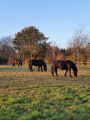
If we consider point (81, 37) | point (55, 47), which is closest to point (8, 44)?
point (55, 47)

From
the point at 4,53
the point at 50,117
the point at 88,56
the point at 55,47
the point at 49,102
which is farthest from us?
the point at 4,53

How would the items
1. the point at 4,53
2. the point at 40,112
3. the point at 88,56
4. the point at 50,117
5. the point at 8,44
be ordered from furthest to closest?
1. the point at 8,44
2. the point at 4,53
3. the point at 88,56
4. the point at 40,112
5. the point at 50,117

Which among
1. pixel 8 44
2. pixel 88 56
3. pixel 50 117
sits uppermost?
pixel 8 44

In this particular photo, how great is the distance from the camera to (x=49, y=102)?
13.0ft

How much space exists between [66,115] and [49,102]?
1013 mm

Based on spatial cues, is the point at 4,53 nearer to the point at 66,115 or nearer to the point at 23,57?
the point at 23,57

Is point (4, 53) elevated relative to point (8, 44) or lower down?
lower down

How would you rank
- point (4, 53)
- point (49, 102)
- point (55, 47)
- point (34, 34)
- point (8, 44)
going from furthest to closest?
point (8, 44) < point (4, 53) < point (34, 34) < point (55, 47) < point (49, 102)

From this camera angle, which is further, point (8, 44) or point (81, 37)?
point (8, 44)

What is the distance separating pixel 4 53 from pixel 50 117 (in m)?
45.4

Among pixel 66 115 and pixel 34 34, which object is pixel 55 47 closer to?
pixel 34 34

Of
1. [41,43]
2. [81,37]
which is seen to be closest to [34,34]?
[41,43]

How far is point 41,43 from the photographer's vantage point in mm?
40562

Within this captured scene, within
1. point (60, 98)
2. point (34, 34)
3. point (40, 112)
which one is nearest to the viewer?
point (40, 112)
